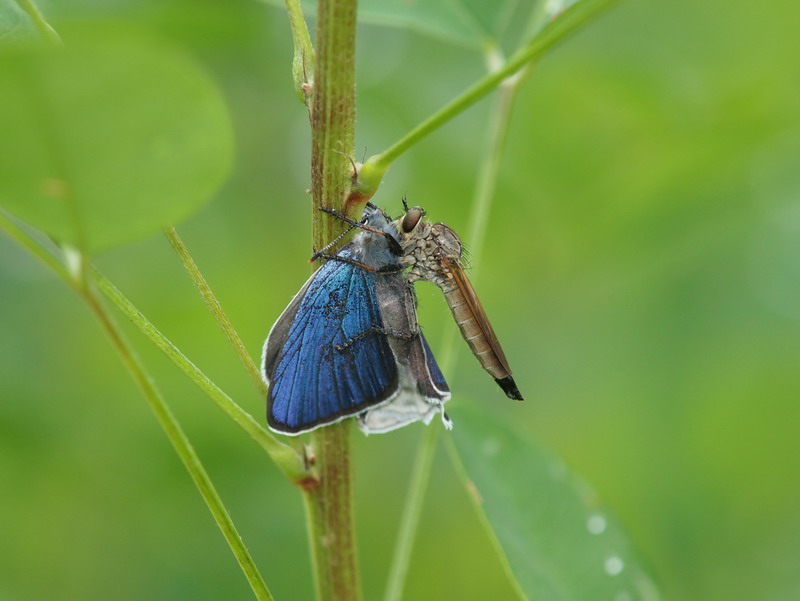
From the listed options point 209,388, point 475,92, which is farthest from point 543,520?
point 475,92

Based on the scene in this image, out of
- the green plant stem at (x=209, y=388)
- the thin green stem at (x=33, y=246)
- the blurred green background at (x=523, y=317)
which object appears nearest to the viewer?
the thin green stem at (x=33, y=246)

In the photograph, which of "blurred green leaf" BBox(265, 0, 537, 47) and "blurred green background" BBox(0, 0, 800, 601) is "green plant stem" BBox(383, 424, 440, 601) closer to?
"blurred green leaf" BBox(265, 0, 537, 47)

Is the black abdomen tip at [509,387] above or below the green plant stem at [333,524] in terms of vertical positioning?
above

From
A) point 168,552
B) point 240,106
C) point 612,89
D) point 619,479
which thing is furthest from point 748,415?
point 240,106

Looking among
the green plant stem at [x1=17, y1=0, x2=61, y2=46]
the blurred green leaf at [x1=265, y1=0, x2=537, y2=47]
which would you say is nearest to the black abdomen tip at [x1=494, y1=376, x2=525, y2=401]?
the blurred green leaf at [x1=265, y1=0, x2=537, y2=47]

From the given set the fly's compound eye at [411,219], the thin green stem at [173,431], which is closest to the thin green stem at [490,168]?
the fly's compound eye at [411,219]

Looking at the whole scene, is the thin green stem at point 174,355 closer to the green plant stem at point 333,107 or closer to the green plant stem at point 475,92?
the green plant stem at point 333,107

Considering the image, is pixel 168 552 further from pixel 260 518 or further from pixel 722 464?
pixel 722 464

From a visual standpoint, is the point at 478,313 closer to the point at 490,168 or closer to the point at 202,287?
the point at 490,168
